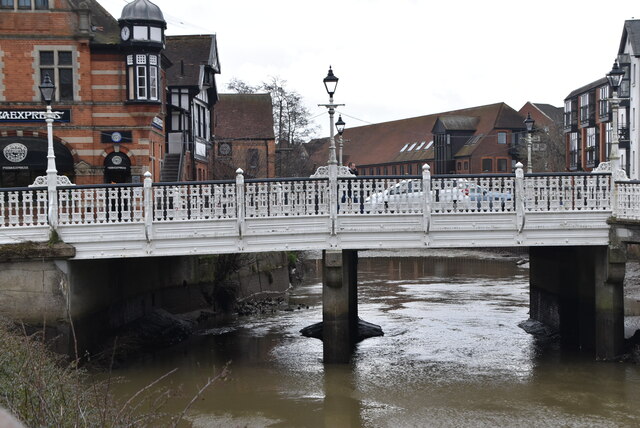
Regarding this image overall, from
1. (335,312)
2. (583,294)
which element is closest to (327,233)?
(335,312)

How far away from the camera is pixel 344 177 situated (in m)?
18.5

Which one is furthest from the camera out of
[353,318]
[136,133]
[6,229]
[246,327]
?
[136,133]

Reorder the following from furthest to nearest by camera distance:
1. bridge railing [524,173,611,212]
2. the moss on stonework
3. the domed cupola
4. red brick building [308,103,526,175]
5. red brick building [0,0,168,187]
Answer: red brick building [308,103,526,175] → the domed cupola → red brick building [0,0,168,187] → bridge railing [524,173,611,212] → the moss on stonework

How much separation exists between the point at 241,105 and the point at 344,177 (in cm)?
5101

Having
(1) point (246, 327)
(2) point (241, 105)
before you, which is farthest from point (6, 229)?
(2) point (241, 105)

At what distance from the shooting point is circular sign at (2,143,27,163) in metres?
28.1

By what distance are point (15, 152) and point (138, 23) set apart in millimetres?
5845

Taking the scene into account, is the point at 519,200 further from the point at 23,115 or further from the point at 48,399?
the point at 23,115

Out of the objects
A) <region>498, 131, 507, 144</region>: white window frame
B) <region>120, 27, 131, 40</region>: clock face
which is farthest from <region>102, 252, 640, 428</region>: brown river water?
<region>498, 131, 507, 144</region>: white window frame

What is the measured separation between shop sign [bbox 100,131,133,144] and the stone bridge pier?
543 inches

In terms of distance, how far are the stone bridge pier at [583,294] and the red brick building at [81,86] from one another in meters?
13.8

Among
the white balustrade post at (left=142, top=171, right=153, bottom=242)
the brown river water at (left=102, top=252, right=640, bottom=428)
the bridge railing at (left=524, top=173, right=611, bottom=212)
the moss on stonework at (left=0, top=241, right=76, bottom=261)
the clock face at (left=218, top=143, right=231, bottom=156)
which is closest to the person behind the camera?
the brown river water at (left=102, top=252, right=640, bottom=428)

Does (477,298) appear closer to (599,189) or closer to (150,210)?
(599,189)

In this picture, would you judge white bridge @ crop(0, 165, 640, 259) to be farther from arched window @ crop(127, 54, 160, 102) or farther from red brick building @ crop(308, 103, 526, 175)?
red brick building @ crop(308, 103, 526, 175)
